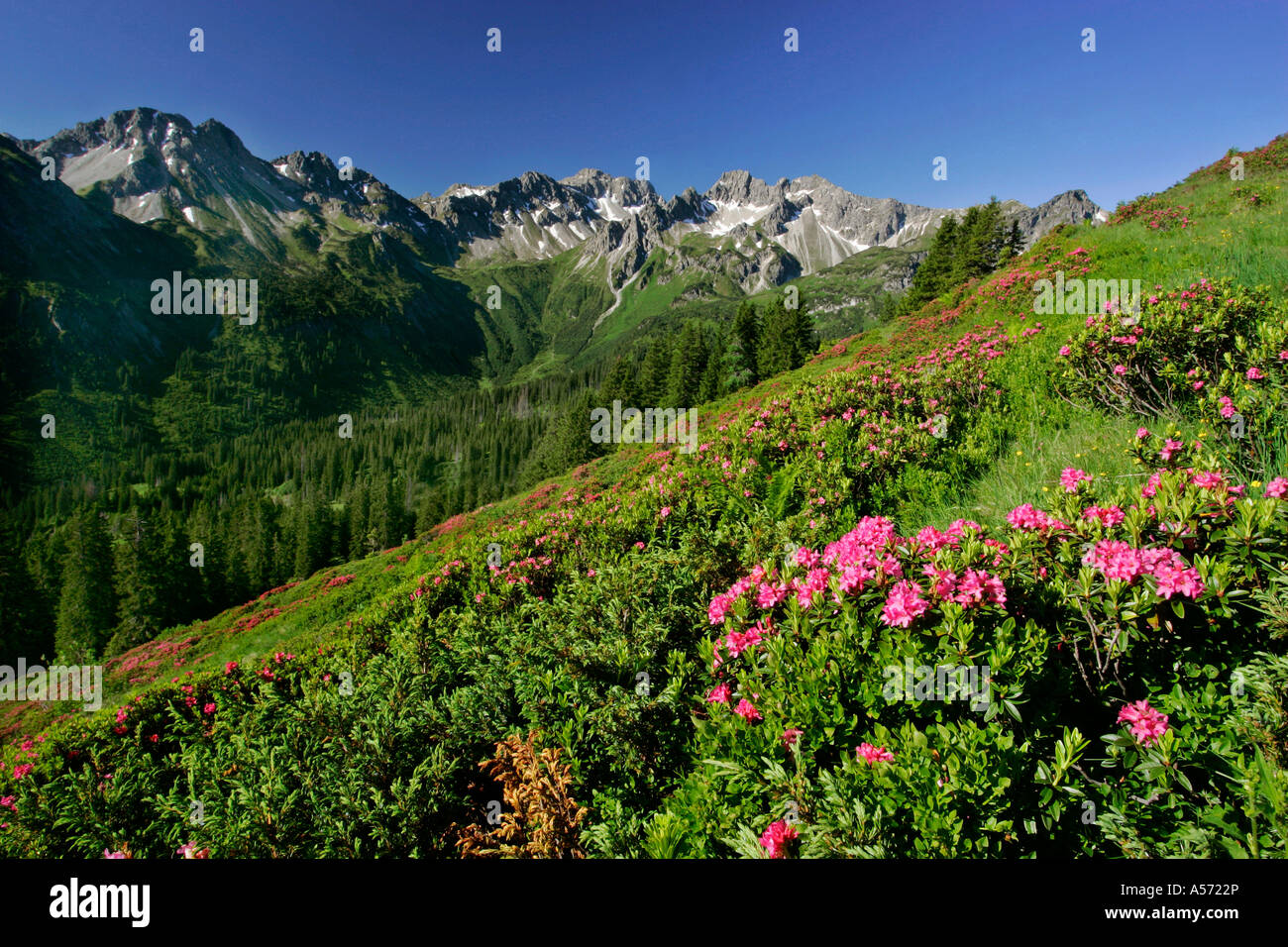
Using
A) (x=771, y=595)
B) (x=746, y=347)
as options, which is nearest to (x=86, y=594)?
(x=746, y=347)

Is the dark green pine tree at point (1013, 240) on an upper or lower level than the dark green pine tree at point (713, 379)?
upper

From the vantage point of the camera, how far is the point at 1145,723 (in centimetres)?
207

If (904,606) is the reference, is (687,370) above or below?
above

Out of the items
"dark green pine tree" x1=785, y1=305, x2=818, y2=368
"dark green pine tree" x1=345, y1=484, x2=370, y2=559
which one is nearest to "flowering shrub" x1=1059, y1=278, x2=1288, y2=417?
"dark green pine tree" x1=785, y1=305, x2=818, y2=368

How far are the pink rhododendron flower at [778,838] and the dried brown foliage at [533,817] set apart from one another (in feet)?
3.38

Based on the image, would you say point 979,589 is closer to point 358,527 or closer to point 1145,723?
point 1145,723

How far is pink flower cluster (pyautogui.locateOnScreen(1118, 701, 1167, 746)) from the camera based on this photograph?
2039 mm

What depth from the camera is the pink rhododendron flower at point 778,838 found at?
199 centimetres

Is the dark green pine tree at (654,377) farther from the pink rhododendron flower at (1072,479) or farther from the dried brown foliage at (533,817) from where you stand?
the dried brown foliage at (533,817)

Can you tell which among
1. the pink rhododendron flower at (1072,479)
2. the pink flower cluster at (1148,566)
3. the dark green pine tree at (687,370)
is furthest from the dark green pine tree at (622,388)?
the pink flower cluster at (1148,566)

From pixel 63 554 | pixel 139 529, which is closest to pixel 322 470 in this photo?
pixel 63 554

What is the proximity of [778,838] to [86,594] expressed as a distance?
65.3 m
